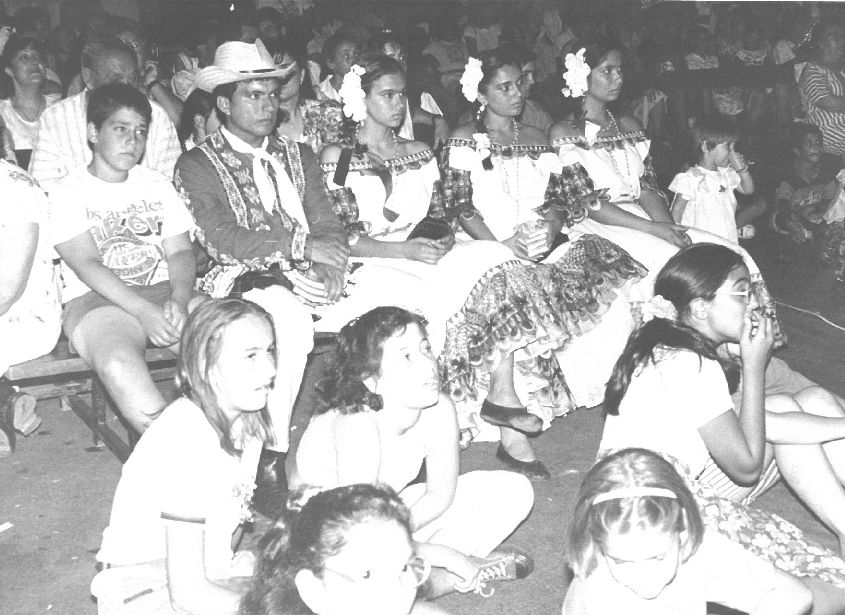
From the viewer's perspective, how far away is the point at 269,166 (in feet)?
12.9

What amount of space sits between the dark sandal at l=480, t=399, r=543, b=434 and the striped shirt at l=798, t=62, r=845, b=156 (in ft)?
15.0

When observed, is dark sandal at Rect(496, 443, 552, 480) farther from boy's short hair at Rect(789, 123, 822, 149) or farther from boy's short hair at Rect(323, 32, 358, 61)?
boy's short hair at Rect(789, 123, 822, 149)

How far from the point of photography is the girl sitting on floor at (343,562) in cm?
199

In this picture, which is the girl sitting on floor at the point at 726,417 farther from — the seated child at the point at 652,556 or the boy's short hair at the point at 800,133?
the boy's short hair at the point at 800,133

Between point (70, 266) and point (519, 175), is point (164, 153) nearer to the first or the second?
point (70, 266)

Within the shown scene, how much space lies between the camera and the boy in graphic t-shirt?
350 centimetres

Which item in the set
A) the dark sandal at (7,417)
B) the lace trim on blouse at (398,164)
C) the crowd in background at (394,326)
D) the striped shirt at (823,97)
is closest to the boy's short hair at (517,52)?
the crowd in background at (394,326)

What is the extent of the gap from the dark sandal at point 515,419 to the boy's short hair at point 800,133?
4352 mm

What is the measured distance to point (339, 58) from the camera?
19.1 ft

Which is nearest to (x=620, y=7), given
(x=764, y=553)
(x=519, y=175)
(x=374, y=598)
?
(x=519, y=175)

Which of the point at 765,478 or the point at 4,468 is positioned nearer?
the point at 765,478

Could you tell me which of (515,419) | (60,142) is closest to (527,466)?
(515,419)

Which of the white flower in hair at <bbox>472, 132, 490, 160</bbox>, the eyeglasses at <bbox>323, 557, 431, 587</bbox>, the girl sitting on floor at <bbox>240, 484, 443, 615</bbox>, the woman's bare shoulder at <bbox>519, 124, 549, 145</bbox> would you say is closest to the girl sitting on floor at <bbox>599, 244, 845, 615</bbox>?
the eyeglasses at <bbox>323, 557, 431, 587</bbox>

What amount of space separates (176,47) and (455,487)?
5.50 m
